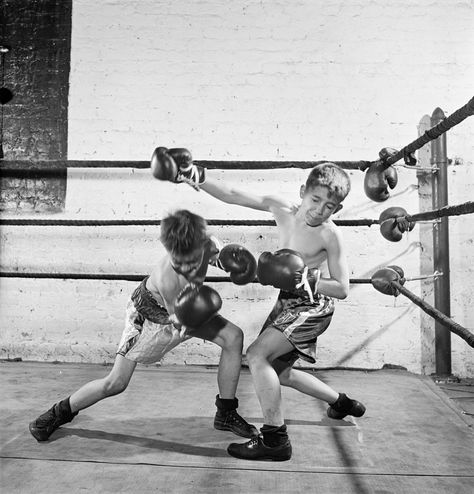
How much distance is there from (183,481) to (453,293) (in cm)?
198

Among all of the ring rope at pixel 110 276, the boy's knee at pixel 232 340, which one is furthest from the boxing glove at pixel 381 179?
the boy's knee at pixel 232 340

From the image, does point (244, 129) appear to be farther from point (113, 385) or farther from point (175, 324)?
point (113, 385)

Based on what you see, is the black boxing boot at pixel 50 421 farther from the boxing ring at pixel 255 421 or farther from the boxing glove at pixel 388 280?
the boxing glove at pixel 388 280

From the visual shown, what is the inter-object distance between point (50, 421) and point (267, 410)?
677 mm

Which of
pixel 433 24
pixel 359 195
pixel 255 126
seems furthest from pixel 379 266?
pixel 433 24

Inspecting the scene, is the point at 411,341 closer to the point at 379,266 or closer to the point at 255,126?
the point at 379,266

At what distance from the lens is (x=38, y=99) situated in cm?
304

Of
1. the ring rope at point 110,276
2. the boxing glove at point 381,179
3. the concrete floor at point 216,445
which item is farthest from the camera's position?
the ring rope at point 110,276

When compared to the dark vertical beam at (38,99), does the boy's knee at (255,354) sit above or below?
below

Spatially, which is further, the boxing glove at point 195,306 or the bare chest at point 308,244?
the bare chest at point 308,244

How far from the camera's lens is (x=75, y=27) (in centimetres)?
303

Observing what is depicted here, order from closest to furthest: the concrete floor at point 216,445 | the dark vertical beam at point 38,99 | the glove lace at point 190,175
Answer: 1. the concrete floor at point 216,445
2. the glove lace at point 190,175
3. the dark vertical beam at point 38,99

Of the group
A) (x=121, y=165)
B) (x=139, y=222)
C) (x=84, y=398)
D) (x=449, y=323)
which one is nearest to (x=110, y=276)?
(x=139, y=222)

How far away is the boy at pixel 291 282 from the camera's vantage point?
4.94ft
